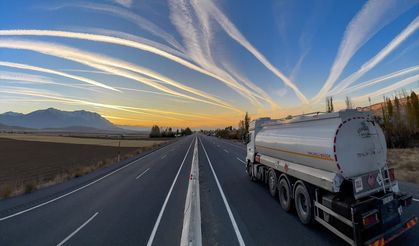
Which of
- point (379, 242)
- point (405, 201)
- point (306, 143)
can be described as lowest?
point (379, 242)

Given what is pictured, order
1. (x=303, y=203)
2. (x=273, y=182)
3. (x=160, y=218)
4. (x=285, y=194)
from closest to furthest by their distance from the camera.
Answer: (x=303, y=203) → (x=160, y=218) → (x=285, y=194) → (x=273, y=182)

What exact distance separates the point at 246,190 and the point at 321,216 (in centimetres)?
492

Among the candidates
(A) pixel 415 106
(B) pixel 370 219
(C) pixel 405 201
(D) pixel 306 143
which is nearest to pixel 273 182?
(D) pixel 306 143

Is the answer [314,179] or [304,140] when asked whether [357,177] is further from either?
[304,140]

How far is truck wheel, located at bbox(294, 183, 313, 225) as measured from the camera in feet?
21.4

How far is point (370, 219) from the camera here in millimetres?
5004

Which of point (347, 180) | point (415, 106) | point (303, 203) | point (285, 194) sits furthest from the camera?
point (415, 106)

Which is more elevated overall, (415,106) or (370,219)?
(415,106)

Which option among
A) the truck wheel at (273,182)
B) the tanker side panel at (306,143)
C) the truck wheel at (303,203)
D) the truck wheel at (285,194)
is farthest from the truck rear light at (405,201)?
the truck wheel at (273,182)

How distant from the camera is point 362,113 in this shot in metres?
6.07

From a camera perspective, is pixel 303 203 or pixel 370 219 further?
pixel 303 203

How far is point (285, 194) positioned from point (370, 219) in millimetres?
3394

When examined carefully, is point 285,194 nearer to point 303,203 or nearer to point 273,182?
point 303,203

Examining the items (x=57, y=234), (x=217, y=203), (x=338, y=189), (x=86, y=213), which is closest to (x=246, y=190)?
(x=217, y=203)
